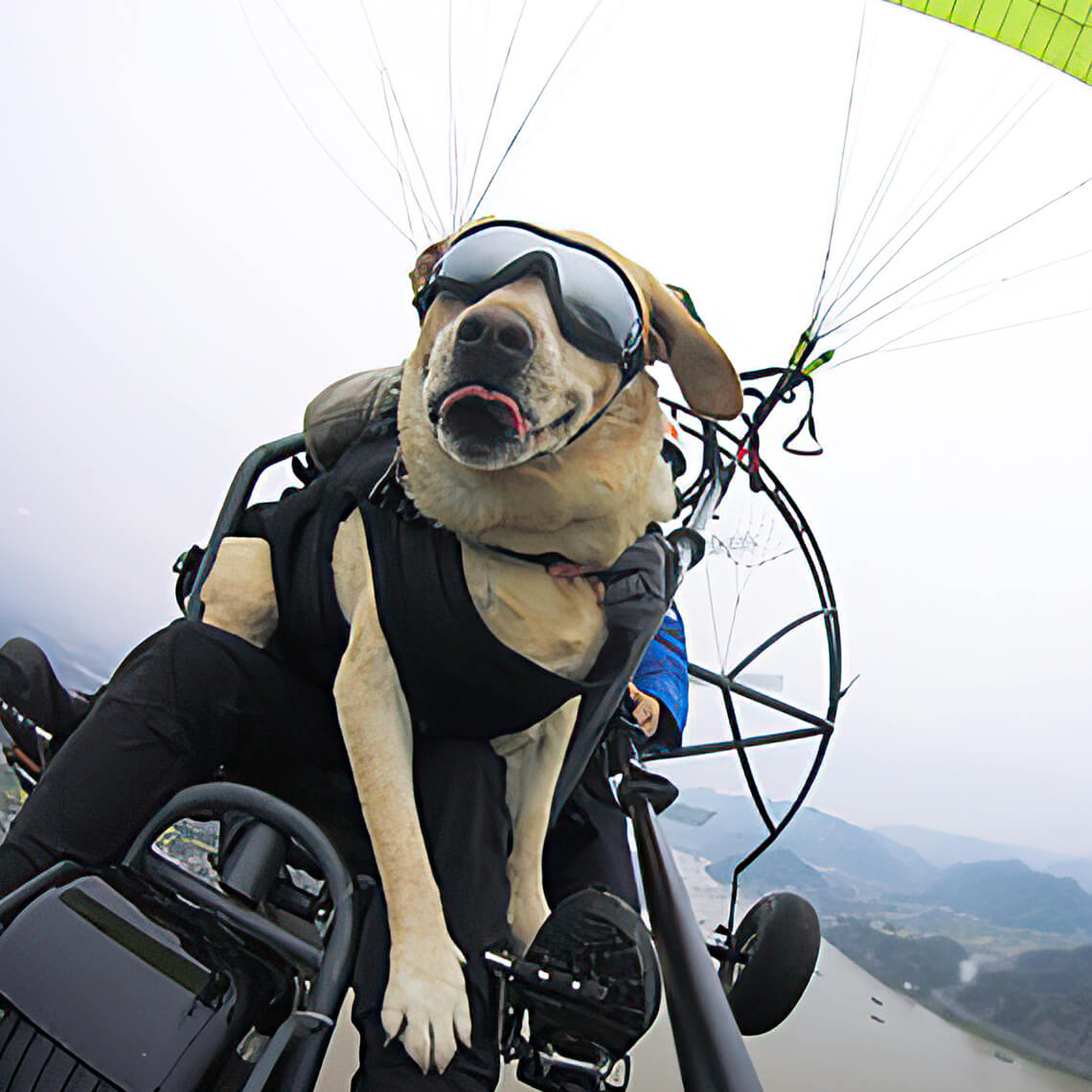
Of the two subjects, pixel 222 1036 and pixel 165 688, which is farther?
pixel 165 688

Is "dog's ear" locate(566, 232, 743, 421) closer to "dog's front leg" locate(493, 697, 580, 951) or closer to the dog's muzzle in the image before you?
the dog's muzzle

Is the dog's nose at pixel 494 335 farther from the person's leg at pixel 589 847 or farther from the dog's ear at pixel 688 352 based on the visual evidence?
the person's leg at pixel 589 847

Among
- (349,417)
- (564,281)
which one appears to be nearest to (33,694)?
(349,417)

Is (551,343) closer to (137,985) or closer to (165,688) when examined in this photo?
(165,688)

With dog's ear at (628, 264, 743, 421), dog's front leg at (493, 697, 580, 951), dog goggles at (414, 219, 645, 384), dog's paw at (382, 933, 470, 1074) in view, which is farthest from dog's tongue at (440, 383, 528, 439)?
dog's paw at (382, 933, 470, 1074)

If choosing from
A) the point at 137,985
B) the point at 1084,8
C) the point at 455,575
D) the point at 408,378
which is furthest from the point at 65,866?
the point at 1084,8

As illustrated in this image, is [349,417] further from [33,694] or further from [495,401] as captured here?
[33,694]
